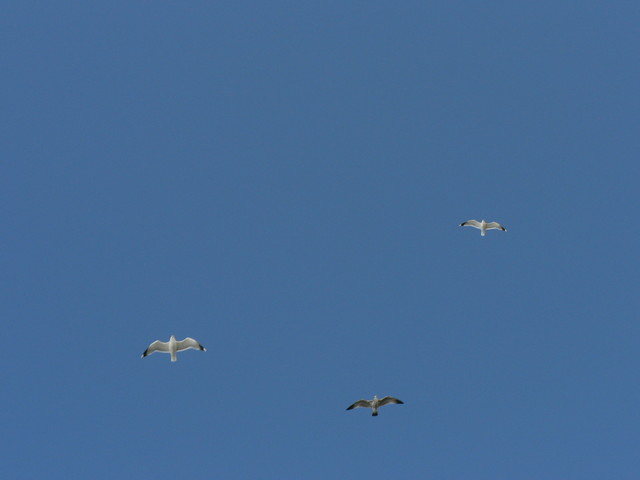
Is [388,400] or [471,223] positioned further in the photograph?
[471,223]

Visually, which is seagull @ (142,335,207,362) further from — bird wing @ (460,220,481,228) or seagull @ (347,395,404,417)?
bird wing @ (460,220,481,228)

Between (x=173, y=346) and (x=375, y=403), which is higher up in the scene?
(x=173, y=346)

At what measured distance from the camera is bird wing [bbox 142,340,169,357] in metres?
55.9

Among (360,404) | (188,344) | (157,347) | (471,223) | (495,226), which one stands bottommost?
(360,404)

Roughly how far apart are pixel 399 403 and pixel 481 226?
71.2 ft

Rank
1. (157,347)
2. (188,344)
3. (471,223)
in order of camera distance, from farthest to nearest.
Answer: (471,223) → (188,344) → (157,347)

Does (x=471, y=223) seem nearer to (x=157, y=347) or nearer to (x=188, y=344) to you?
(x=188, y=344)

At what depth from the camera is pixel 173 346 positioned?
5647 cm

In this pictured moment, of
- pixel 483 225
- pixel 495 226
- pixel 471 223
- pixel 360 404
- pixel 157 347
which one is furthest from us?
pixel 471 223

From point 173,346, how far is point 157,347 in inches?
51.7

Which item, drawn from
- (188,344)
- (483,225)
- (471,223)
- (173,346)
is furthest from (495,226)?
(173,346)

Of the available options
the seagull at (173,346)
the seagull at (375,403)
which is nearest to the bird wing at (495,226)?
the seagull at (375,403)

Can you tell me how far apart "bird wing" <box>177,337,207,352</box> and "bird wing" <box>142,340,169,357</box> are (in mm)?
1078

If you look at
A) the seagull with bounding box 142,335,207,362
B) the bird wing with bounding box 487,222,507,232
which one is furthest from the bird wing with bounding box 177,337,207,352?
the bird wing with bounding box 487,222,507,232
